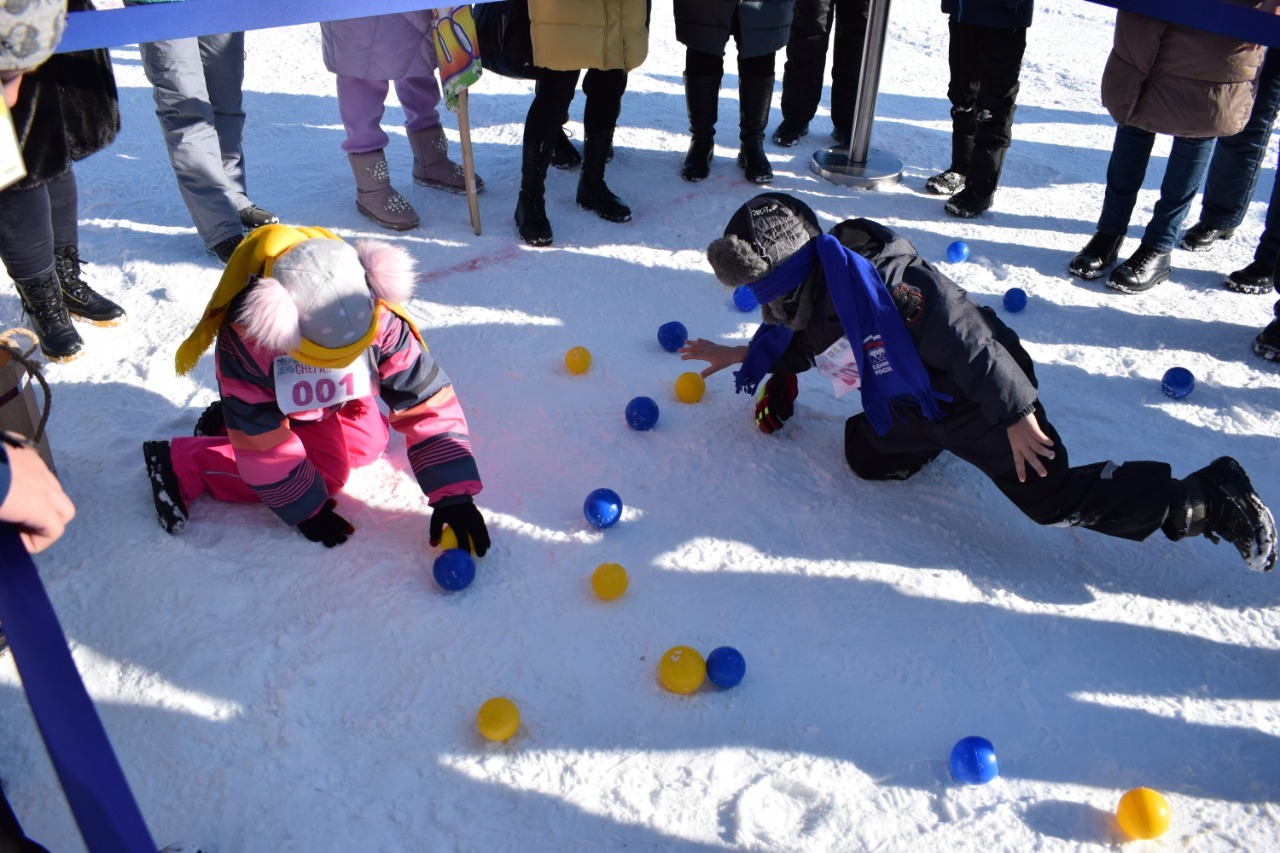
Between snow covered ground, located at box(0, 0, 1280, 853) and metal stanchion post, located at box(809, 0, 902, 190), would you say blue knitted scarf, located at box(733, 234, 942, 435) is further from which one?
metal stanchion post, located at box(809, 0, 902, 190)

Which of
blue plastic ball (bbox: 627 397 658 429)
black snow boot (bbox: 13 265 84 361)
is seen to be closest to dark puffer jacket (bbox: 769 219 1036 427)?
blue plastic ball (bbox: 627 397 658 429)

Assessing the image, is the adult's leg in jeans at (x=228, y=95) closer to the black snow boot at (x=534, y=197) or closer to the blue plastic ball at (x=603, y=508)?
the black snow boot at (x=534, y=197)

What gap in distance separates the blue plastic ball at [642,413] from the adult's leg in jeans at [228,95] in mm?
2081

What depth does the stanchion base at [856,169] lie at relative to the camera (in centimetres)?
482

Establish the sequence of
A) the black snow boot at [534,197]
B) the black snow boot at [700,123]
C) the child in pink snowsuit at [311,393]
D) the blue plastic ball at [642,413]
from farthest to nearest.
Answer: the black snow boot at [700,123]
the black snow boot at [534,197]
the blue plastic ball at [642,413]
the child in pink snowsuit at [311,393]

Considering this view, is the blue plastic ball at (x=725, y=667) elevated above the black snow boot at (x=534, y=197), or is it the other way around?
the black snow boot at (x=534, y=197)

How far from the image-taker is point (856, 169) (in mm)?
4867

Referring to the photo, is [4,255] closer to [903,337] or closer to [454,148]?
[454,148]

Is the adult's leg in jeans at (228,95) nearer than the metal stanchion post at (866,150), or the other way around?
the adult's leg in jeans at (228,95)

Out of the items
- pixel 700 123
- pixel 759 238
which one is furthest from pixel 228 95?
pixel 759 238

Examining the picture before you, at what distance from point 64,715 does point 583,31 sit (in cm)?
323

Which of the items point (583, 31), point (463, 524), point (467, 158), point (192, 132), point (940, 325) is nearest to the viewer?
point (940, 325)

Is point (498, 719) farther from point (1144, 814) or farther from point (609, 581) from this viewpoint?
point (1144, 814)

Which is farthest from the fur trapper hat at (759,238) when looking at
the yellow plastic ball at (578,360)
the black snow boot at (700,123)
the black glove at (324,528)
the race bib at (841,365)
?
the black snow boot at (700,123)
